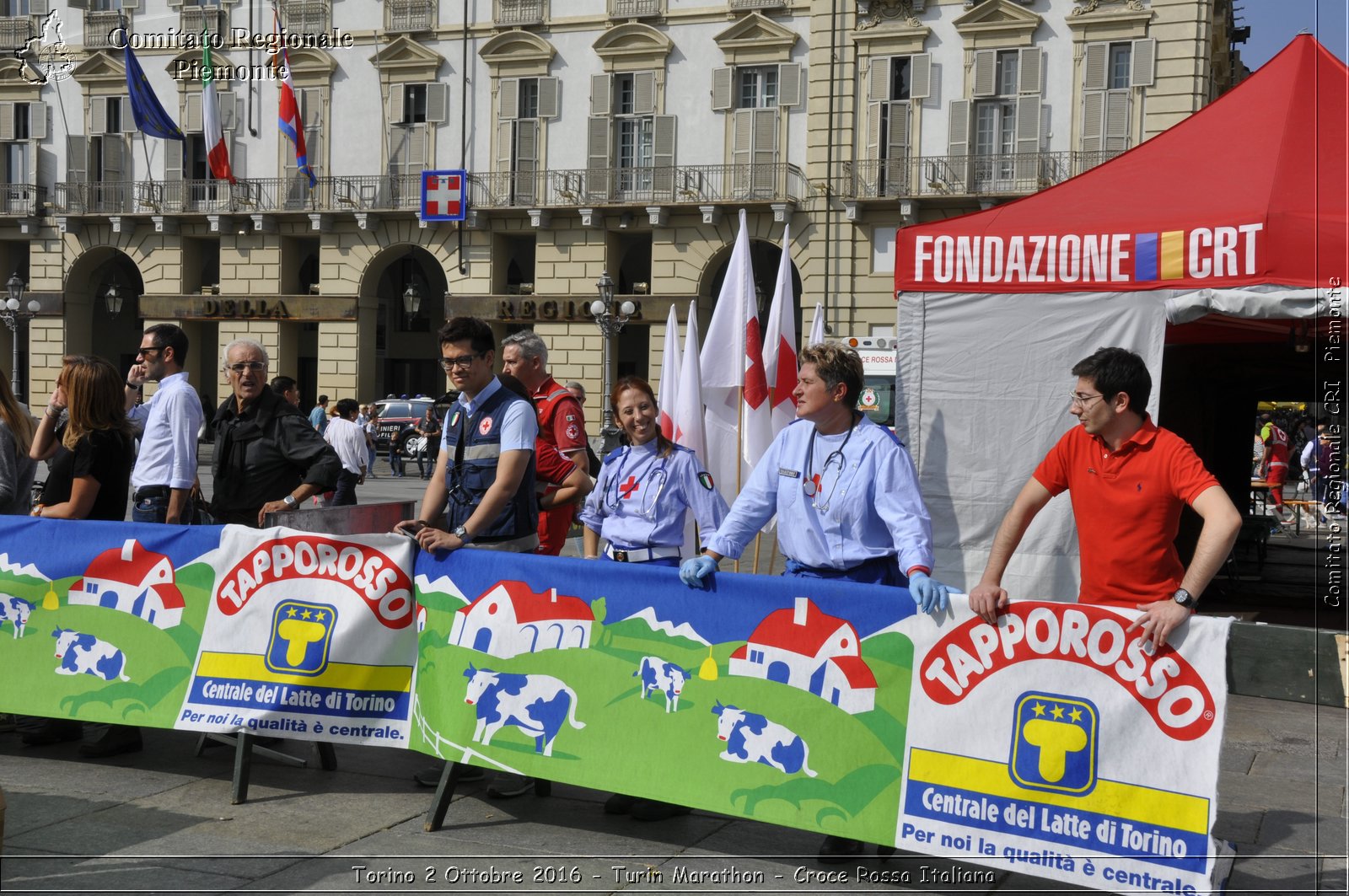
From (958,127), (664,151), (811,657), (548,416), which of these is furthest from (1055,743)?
(664,151)

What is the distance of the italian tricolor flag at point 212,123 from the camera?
32.5 metres

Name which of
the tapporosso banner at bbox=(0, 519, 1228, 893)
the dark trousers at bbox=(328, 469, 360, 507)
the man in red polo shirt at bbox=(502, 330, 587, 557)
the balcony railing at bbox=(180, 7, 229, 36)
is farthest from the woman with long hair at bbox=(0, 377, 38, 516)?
the balcony railing at bbox=(180, 7, 229, 36)

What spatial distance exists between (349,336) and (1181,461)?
31.8 meters

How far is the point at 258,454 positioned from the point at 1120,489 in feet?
12.8

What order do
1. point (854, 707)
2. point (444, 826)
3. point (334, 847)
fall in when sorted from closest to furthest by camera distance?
point (854, 707) < point (334, 847) < point (444, 826)

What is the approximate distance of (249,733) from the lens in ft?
17.7

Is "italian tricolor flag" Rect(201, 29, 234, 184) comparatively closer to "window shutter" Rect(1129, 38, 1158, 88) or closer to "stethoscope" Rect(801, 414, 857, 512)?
"window shutter" Rect(1129, 38, 1158, 88)

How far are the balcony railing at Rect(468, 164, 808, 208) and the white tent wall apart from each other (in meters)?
22.4

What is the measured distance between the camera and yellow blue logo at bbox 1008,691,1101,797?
4145 mm

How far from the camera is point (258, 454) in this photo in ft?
21.3

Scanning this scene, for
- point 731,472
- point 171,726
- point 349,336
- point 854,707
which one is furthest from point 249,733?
point 349,336

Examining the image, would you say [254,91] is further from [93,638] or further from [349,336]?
[93,638]

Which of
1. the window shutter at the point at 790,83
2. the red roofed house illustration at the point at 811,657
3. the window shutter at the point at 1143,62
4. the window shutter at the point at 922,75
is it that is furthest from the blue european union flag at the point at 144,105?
the red roofed house illustration at the point at 811,657

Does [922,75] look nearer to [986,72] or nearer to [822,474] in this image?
[986,72]
